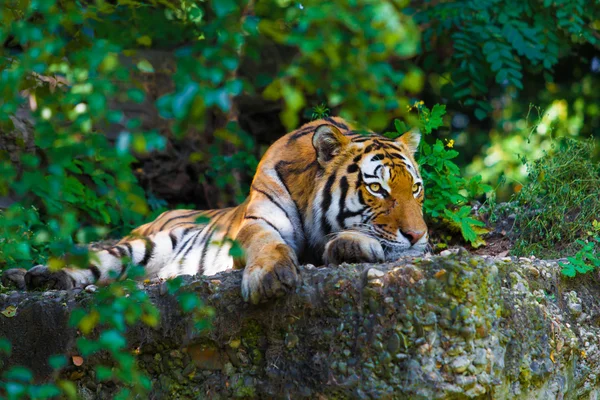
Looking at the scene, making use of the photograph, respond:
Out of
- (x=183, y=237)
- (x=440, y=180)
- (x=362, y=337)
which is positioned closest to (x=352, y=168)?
(x=440, y=180)

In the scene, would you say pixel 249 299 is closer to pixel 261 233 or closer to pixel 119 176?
pixel 261 233

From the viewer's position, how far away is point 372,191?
406cm

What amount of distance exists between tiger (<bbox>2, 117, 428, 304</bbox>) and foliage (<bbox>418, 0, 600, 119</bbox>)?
244 centimetres

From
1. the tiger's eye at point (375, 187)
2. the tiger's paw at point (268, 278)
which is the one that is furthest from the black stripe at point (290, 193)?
the tiger's paw at point (268, 278)

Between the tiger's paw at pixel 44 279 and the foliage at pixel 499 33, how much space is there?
3991 mm

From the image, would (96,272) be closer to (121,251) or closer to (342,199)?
(121,251)

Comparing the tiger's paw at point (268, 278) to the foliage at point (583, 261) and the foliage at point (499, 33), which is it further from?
the foliage at point (499, 33)

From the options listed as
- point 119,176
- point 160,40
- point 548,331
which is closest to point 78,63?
point 119,176

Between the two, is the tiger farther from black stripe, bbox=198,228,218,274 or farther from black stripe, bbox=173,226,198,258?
black stripe, bbox=173,226,198,258

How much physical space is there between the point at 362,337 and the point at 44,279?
2050mm

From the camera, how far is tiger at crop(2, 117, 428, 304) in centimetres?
379

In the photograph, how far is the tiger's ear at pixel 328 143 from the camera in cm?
423

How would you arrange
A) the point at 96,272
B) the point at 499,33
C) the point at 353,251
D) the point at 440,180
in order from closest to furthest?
the point at 353,251, the point at 96,272, the point at 440,180, the point at 499,33

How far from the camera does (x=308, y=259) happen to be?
4258 millimetres
